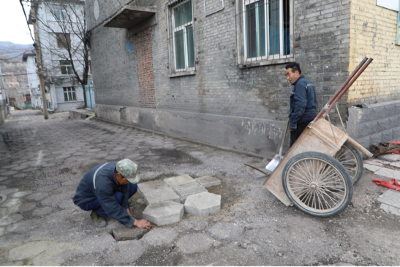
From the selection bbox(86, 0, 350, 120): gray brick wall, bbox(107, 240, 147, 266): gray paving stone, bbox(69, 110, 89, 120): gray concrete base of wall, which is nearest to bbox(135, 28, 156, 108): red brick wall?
bbox(86, 0, 350, 120): gray brick wall

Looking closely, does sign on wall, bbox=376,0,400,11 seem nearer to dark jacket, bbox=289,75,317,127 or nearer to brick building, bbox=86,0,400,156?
brick building, bbox=86,0,400,156

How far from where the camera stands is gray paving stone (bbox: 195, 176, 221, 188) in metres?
4.12

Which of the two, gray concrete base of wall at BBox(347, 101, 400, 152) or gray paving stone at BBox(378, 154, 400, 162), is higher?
gray concrete base of wall at BBox(347, 101, 400, 152)

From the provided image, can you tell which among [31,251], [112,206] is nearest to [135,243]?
[112,206]

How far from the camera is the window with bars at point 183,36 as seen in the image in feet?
24.3

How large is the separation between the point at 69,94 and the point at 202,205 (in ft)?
101

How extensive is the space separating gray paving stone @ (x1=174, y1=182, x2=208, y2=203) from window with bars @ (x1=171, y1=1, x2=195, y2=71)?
447 cm

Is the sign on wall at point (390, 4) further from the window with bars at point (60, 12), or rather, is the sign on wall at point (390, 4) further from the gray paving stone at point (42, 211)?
the window with bars at point (60, 12)

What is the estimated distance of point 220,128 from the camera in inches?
254

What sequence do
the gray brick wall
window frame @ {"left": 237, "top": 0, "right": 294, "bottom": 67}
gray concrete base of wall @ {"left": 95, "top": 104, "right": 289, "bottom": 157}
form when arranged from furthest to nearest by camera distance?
1. gray concrete base of wall @ {"left": 95, "top": 104, "right": 289, "bottom": 157}
2. window frame @ {"left": 237, "top": 0, "right": 294, "bottom": 67}
3. the gray brick wall

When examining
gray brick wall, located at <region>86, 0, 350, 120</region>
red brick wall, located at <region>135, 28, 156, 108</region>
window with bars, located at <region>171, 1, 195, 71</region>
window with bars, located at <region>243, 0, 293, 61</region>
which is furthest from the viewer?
red brick wall, located at <region>135, 28, 156, 108</region>

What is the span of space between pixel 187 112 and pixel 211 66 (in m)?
1.61

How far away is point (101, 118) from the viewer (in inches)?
551

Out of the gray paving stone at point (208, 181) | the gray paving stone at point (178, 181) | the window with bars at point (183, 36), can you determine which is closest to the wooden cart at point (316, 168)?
the gray paving stone at point (208, 181)
